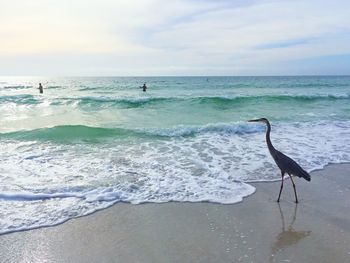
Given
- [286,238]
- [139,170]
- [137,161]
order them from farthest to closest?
[137,161]
[139,170]
[286,238]

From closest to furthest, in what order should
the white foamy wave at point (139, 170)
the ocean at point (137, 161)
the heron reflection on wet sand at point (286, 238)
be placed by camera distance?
1. the heron reflection on wet sand at point (286, 238)
2. the white foamy wave at point (139, 170)
3. the ocean at point (137, 161)

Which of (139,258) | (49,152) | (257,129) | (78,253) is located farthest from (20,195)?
(257,129)

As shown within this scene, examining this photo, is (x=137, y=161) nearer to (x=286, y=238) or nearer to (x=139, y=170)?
(x=139, y=170)

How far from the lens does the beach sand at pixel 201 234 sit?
13.9 ft

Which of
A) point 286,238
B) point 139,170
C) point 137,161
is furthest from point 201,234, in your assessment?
point 137,161

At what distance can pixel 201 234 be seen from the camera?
480cm

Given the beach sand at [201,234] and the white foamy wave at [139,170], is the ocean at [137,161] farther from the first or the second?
the beach sand at [201,234]

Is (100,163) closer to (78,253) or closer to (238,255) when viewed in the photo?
(78,253)

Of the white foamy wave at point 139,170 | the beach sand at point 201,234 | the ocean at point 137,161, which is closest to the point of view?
the beach sand at point 201,234

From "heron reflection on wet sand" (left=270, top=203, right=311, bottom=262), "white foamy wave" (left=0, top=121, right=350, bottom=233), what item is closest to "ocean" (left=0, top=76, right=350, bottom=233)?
"white foamy wave" (left=0, top=121, right=350, bottom=233)

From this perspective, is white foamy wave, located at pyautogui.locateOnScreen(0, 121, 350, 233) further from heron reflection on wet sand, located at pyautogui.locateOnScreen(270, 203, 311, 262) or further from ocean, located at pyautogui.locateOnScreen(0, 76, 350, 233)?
heron reflection on wet sand, located at pyautogui.locateOnScreen(270, 203, 311, 262)

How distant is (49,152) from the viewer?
398 inches

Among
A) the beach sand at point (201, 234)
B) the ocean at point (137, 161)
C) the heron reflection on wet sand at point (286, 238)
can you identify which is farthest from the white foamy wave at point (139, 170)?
the heron reflection on wet sand at point (286, 238)

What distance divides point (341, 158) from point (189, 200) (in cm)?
480
